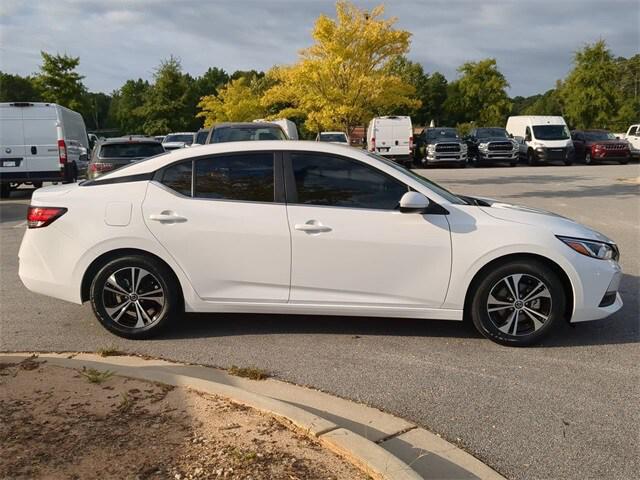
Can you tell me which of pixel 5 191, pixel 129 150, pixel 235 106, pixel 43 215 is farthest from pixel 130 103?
pixel 43 215

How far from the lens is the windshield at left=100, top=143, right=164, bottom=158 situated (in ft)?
41.2

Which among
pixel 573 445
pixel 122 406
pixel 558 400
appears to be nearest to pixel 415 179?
pixel 558 400

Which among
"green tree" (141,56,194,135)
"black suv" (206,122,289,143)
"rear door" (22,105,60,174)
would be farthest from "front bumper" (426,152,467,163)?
"green tree" (141,56,194,135)

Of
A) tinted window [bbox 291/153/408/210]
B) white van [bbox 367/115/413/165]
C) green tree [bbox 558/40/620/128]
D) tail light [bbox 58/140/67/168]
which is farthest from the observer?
green tree [bbox 558/40/620/128]

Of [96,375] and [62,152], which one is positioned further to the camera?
[62,152]

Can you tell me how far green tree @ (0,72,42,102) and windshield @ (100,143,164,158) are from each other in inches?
1846

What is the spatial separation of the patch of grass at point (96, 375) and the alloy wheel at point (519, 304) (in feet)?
9.32

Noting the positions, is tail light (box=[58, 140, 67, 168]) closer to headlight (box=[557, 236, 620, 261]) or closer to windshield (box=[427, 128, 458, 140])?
headlight (box=[557, 236, 620, 261])

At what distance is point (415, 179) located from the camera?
16.0 ft

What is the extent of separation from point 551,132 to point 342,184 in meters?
26.9

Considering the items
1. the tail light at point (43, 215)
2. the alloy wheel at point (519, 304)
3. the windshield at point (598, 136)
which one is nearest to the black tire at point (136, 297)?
the tail light at point (43, 215)

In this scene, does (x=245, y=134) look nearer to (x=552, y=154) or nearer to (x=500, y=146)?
(x=500, y=146)

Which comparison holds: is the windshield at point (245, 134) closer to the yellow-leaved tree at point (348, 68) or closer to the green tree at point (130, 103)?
the yellow-leaved tree at point (348, 68)

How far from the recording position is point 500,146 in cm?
2817
